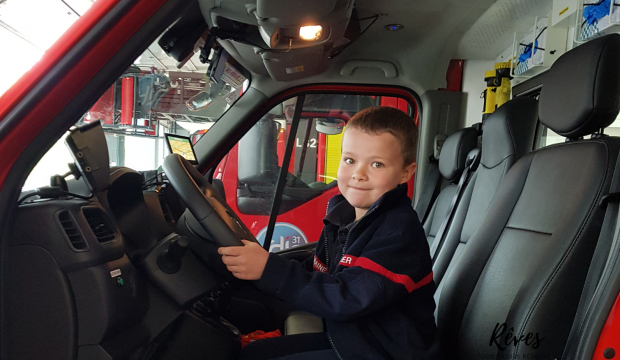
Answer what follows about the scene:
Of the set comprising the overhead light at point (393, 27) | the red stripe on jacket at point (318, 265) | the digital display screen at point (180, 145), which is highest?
the overhead light at point (393, 27)

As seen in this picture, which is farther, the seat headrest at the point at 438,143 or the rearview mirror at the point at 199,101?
the seat headrest at the point at 438,143

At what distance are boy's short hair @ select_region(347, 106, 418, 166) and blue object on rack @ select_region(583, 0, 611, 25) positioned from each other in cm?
76

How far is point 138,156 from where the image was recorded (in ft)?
5.11

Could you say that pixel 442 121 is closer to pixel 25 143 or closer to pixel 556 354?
pixel 556 354

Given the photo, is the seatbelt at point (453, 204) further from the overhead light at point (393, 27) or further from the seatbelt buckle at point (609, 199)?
the seatbelt buckle at point (609, 199)

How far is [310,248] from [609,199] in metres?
1.54

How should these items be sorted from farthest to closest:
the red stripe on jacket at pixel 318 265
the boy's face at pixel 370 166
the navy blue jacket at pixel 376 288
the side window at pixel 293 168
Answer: the side window at pixel 293 168 < the red stripe on jacket at pixel 318 265 < the boy's face at pixel 370 166 < the navy blue jacket at pixel 376 288

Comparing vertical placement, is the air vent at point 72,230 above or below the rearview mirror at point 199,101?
below

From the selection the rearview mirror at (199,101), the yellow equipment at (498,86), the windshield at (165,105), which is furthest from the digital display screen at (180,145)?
the yellow equipment at (498,86)

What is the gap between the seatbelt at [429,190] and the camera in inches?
83.3

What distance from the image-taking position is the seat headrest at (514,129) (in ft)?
4.34

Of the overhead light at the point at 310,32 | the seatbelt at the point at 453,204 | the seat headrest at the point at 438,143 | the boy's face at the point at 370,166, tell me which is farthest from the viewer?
the seat headrest at the point at 438,143

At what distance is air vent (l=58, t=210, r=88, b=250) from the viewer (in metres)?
0.67

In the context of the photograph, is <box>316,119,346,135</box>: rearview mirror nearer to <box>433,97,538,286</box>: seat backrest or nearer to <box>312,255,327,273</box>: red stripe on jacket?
<box>433,97,538,286</box>: seat backrest
